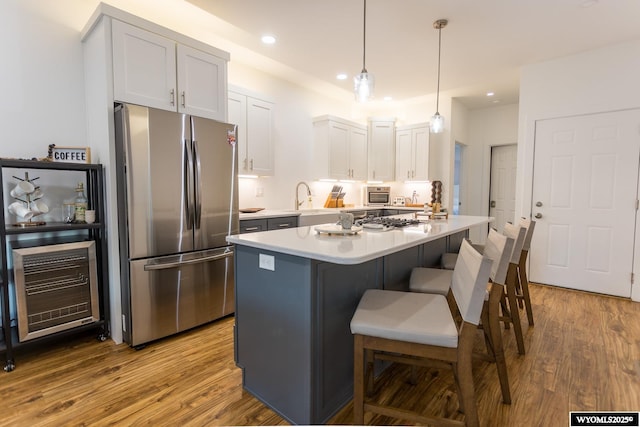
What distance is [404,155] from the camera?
18.7 ft

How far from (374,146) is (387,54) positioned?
2094 mm

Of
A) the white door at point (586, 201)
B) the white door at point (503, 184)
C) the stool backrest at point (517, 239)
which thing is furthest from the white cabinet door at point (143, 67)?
the white door at point (503, 184)

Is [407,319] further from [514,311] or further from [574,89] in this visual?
[574,89]

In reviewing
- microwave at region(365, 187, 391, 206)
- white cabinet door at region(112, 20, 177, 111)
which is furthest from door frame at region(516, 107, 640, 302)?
white cabinet door at region(112, 20, 177, 111)

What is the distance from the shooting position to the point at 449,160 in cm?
557

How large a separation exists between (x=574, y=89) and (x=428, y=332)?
4172 millimetres

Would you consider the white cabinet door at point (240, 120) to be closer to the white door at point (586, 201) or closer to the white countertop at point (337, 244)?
the white countertop at point (337, 244)

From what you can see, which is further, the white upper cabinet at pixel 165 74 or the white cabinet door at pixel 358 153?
the white cabinet door at pixel 358 153

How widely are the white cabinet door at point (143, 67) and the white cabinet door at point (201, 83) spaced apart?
3.2 inches

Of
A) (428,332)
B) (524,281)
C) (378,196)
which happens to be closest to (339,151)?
(378,196)

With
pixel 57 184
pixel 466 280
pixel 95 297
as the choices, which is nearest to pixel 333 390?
pixel 466 280

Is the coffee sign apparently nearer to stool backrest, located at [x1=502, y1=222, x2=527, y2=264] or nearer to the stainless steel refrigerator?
the stainless steel refrigerator

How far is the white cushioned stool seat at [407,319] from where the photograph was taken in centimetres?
126

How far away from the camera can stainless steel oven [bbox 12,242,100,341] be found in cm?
213
